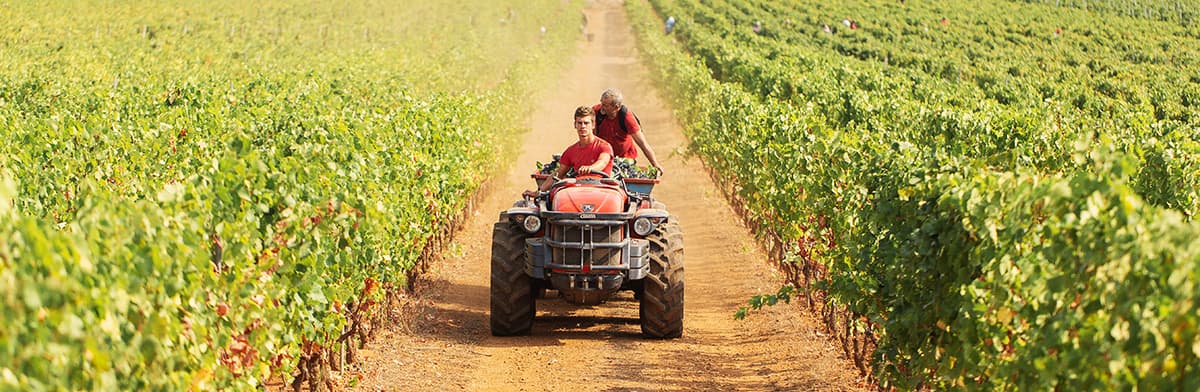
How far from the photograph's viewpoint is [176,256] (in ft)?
15.8

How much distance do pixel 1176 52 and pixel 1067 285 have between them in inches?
1413

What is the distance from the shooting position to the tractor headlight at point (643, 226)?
28.9 feet

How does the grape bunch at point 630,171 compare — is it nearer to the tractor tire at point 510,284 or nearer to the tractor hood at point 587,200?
the tractor hood at point 587,200

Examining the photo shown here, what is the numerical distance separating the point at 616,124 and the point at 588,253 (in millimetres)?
2932

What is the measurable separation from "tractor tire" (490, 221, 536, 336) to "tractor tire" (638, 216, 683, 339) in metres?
0.86

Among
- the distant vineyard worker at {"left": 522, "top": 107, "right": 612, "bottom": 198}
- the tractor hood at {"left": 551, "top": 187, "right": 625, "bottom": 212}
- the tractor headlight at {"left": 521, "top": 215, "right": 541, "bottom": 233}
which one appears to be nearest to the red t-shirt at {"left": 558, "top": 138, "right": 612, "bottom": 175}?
the distant vineyard worker at {"left": 522, "top": 107, "right": 612, "bottom": 198}

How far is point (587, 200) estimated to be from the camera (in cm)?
878

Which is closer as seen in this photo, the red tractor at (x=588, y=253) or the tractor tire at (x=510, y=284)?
the red tractor at (x=588, y=253)

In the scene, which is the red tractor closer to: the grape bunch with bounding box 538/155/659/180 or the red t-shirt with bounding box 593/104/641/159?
the grape bunch with bounding box 538/155/659/180

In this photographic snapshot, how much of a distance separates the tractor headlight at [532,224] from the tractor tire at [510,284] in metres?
0.24

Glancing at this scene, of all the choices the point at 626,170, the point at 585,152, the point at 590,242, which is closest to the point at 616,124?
the point at 626,170

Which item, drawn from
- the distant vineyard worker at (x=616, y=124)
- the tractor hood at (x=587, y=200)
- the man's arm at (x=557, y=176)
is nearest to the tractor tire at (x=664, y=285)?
the tractor hood at (x=587, y=200)

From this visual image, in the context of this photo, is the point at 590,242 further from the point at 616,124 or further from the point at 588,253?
the point at 616,124

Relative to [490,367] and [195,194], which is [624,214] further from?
[195,194]
